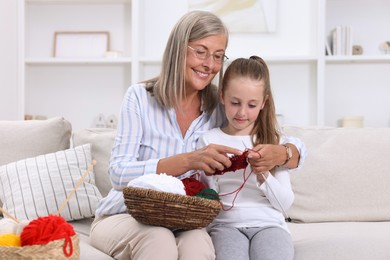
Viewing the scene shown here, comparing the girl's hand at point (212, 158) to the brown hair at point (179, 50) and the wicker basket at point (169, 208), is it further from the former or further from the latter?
the brown hair at point (179, 50)

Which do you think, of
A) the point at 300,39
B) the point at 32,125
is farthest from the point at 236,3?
the point at 32,125

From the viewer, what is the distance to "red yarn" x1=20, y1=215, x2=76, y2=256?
1.49 meters

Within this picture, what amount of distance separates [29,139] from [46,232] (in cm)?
125

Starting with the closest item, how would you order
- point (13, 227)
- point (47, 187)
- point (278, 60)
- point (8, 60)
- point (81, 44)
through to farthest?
point (13, 227) < point (47, 187) < point (278, 60) < point (8, 60) < point (81, 44)

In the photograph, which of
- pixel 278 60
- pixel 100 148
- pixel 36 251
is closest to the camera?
pixel 36 251

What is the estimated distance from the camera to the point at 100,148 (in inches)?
104

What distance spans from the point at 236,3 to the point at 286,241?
8.14 feet

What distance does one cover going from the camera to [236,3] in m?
4.07

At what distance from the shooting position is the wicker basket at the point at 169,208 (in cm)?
168

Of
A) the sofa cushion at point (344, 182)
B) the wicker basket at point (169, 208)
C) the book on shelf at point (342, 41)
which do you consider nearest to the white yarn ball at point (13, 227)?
the wicker basket at point (169, 208)

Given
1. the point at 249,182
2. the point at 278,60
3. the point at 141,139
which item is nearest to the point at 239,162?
the point at 249,182

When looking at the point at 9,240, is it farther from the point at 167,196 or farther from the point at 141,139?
the point at 141,139

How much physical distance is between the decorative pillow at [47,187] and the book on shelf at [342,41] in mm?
2046

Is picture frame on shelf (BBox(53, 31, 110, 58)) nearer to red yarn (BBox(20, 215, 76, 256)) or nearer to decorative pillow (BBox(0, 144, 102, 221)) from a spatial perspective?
decorative pillow (BBox(0, 144, 102, 221))
